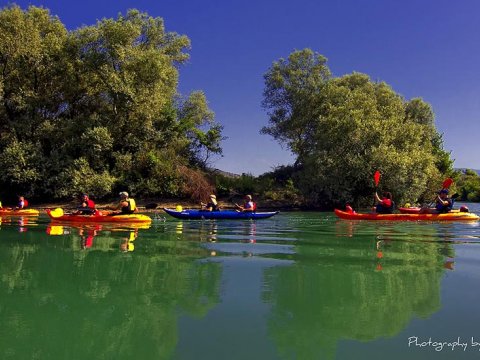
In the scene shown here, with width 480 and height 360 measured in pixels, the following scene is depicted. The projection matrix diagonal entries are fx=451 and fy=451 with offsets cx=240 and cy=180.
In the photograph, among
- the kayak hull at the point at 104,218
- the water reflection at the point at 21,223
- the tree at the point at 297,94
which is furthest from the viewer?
the tree at the point at 297,94

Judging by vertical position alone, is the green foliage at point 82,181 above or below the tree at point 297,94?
below

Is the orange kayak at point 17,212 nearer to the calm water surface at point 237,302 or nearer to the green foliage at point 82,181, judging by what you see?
the green foliage at point 82,181

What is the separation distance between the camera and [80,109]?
28.4m

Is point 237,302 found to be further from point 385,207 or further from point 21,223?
point 385,207

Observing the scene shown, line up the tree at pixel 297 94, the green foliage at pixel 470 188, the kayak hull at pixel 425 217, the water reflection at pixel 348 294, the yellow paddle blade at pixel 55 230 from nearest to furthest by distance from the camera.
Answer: the water reflection at pixel 348 294 → the yellow paddle blade at pixel 55 230 → the kayak hull at pixel 425 217 → the tree at pixel 297 94 → the green foliage at pixel 470 188

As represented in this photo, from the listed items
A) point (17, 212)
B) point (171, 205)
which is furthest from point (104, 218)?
point (171, 205)

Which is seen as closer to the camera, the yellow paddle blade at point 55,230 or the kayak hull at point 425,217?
the yellow paddle blade at point 55,230

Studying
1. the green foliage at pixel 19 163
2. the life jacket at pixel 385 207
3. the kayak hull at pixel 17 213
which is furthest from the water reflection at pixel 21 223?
the life jacket at pixel 385 207

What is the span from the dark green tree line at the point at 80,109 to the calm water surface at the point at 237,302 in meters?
16.9

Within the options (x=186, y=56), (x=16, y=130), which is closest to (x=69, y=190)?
(x=16, y=130)

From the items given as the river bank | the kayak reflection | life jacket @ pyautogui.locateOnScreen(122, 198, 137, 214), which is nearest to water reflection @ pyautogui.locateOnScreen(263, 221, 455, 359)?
the kayak reflection

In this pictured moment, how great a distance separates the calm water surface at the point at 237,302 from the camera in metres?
3.94

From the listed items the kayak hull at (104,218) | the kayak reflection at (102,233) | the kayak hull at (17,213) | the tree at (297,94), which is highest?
the tree at (297,94)

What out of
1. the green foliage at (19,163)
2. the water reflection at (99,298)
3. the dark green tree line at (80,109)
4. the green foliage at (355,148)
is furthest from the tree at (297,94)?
the water reflection at (99,298)
